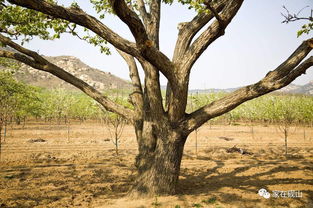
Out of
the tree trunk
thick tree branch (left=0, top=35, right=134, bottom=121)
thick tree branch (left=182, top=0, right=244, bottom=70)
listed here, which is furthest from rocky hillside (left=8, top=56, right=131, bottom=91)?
thick tree branch (left=182, top=0, right=244, bottom=70)

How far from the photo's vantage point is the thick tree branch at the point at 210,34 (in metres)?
4.30

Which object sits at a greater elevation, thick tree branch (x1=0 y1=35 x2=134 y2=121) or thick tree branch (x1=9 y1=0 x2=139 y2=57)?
thick tree branch (x1=9 y1=0 x2=139 y2=57)

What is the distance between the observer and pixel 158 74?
18.2 ft

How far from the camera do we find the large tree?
4.29m

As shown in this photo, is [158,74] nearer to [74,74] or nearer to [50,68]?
[50,68]

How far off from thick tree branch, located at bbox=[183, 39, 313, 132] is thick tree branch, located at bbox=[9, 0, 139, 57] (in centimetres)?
209

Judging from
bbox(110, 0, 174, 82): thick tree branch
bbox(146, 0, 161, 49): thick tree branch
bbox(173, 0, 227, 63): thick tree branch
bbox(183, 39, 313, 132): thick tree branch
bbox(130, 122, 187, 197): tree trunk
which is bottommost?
bbox(130, 122, 187, 197): tree trunk

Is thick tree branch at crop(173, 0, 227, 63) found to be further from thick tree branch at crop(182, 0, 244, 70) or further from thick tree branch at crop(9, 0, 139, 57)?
thick tree branch at crop(9, 0, 139, 57)

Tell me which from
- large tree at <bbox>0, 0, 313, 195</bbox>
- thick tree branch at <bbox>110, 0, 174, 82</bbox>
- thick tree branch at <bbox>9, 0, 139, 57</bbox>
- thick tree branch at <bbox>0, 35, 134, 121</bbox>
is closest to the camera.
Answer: thick tree branch at <bbox>110, 0, 174, 82</bbox>

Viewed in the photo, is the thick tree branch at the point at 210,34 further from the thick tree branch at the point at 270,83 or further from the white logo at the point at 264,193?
the white logo at the point at 264,193

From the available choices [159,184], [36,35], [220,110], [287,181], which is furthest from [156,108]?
[36,35]

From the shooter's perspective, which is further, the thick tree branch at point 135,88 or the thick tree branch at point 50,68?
the thick tree branch at point 135,88

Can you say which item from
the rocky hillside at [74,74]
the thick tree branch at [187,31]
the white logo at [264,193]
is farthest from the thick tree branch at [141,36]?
the rocky hillside at [74,74]

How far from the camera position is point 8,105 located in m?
10.0
